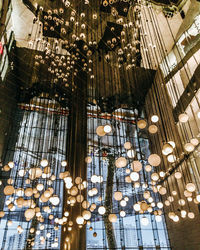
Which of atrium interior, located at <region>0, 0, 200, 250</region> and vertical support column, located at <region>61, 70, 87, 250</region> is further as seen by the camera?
vertical support column, located at <region>61, 70, 87, 250</region>

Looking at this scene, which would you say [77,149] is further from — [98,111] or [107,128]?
[107,128]

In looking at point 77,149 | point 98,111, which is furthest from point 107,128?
point 77,149

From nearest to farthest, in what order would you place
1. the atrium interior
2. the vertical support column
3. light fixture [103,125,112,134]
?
light fixture [103,125,112,134], the atrium interior, the vertical support column

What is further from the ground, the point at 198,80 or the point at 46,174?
the point at 198,80

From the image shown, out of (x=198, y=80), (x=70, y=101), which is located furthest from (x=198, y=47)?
(x=70, y=101)

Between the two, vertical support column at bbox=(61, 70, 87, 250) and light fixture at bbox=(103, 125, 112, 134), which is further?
vertical support column at bbox=(61, 70, 87, 250)

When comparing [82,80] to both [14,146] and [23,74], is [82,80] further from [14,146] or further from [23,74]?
[14,146]

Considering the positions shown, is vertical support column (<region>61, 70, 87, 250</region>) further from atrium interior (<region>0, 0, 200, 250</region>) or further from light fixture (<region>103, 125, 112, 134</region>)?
light fixture (<region>103, 125, 112, 134</region>)

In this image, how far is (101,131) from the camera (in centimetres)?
316

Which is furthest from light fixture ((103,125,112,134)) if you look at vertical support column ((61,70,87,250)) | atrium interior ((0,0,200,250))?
vertical support column ((61,70,87,250))

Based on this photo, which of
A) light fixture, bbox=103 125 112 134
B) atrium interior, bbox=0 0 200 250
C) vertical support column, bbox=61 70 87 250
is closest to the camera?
light fixture, bbox=103 125 112 134

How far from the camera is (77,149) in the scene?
9.37 metres

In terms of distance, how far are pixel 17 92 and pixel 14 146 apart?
10.2 ft

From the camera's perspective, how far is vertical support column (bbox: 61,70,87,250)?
7418 millimetres
